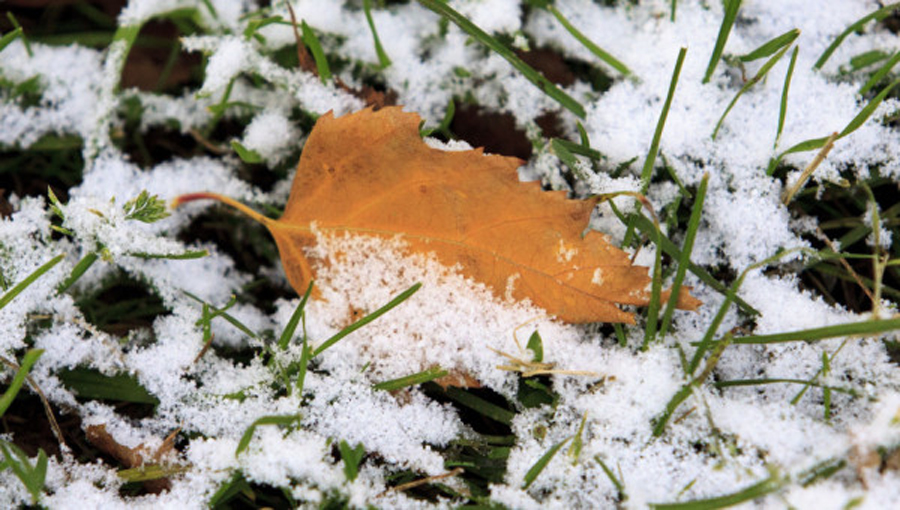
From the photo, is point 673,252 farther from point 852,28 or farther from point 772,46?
point 852,28

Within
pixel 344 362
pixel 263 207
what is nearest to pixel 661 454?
pixel 344 362

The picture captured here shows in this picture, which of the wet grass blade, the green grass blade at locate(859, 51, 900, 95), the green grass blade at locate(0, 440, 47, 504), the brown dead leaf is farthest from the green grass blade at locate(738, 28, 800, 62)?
the green grass blade at locate(0, 440, 47, 504)

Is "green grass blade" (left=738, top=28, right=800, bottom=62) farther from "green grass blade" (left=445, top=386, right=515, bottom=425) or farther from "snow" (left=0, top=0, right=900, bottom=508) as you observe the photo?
"green grass blade" (left=445, top=386, right=515, bottom=425)

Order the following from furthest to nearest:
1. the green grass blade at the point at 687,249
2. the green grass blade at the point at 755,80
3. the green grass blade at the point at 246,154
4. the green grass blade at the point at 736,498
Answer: the green grass blade at the point at 246,154, the green grass blade at the point at 755,80, the green grass blade at the point at 687,249, the green grass blade at the point at 736,498

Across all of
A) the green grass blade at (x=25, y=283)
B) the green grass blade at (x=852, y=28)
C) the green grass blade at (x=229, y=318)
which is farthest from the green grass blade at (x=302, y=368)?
the green grass blade at (x=852, y=28)

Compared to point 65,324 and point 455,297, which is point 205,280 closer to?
point 65,324

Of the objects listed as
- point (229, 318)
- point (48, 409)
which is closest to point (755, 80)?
point (229, 318)

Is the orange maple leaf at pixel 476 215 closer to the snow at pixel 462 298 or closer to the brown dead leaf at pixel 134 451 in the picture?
the snow at pixel 462 298
